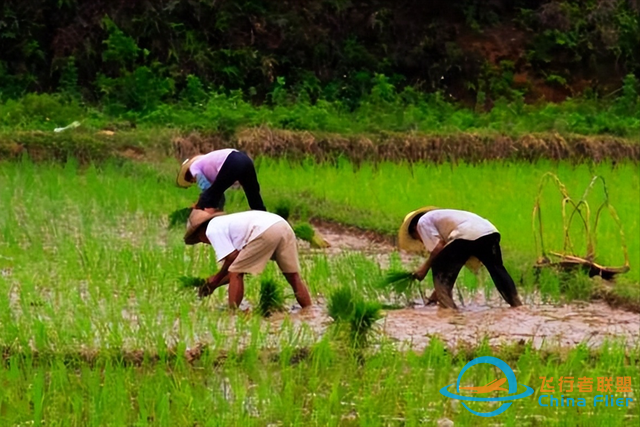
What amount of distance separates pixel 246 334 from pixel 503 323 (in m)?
1.11

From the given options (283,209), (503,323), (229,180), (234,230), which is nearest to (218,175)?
(229,180)

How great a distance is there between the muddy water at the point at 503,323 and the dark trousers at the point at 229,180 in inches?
26.1

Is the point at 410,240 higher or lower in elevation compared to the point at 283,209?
higher

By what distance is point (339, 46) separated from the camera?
14.9 m

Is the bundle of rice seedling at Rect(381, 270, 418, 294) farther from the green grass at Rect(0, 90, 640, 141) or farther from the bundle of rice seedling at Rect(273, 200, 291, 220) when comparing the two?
the green grass at Rect(0, 90, 640, 141)

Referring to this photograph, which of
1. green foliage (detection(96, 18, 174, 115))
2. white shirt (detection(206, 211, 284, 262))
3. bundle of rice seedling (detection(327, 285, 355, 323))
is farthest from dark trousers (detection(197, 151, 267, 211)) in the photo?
green foliage (detection(96, 18, 174, 115))

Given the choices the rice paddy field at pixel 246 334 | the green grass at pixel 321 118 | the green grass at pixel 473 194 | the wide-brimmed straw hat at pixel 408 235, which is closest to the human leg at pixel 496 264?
the rice paddy field at pixel 246 334

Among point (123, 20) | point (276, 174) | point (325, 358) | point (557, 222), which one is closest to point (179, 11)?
point (123, 20)

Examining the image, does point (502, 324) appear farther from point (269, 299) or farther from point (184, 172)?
point (184, 172)

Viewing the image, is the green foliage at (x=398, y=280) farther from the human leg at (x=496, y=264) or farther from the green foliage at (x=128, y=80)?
the green foliage at (x=128, y=80)

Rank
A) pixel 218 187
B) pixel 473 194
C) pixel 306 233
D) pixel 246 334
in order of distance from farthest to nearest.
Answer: pixel 473 194 < pixel 306 233 < pixel 218 187 < pixel 246 334

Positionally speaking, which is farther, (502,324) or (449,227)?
(449,227)

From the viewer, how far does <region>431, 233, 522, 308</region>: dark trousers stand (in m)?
5.07

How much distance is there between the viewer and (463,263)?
513 centimetres
